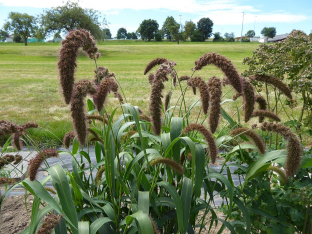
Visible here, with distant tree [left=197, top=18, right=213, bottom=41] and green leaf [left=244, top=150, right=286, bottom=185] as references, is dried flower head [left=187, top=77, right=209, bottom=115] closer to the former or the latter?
green leaf [left=244, top=150, right=286, bottom=185]

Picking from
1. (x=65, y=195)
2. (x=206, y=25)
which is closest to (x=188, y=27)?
(x=206, y=25)

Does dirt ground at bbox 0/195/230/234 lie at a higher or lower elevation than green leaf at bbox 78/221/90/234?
lower

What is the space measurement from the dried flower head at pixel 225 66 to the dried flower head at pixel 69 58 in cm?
68

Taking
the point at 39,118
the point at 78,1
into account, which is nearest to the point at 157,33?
the point at 78,1

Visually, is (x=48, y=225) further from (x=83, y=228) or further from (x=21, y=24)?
(x=21, y=24)

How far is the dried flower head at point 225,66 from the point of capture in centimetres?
157

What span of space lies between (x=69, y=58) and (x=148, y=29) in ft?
337

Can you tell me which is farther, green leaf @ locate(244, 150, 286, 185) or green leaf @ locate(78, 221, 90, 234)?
green leaf @ locate(244, 150, 286, 185)

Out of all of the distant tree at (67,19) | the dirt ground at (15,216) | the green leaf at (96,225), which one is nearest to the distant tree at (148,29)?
the distant tree at (67,19)

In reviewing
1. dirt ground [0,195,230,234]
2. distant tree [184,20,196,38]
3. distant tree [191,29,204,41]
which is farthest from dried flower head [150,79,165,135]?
distant tree [191,29,204,41]

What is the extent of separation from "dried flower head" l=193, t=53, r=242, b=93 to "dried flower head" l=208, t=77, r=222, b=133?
8 centimetres

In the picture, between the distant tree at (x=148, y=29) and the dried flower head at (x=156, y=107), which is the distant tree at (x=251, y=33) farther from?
the dried flower head at (x=156, y=107)

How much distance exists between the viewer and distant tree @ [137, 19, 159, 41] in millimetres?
100375

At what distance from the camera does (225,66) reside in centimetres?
161
